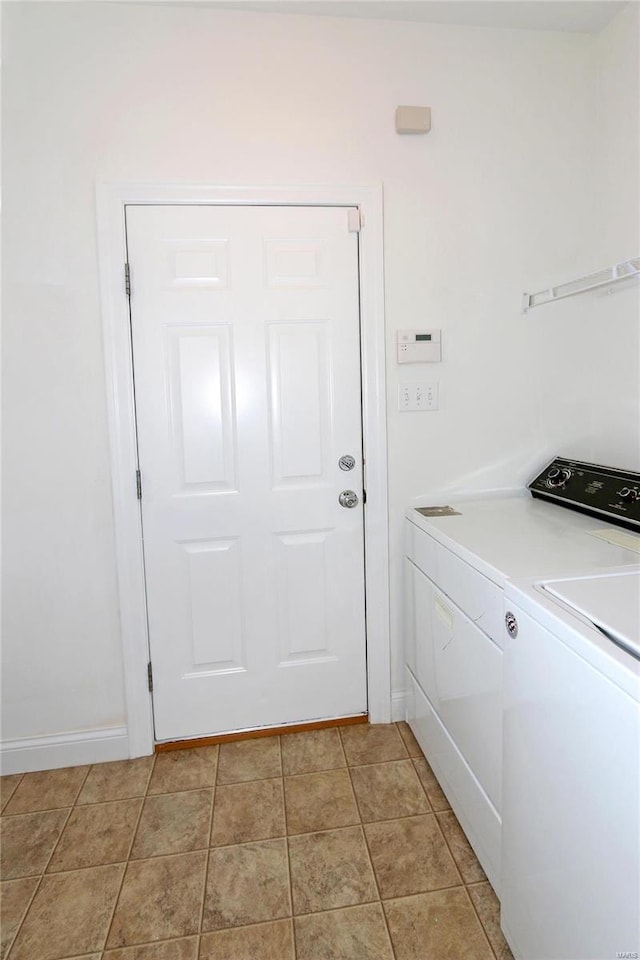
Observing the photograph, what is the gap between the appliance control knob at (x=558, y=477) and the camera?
195cm

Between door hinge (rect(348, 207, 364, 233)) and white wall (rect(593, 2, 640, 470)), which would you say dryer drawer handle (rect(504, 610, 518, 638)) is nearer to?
white wall (rect(593, 2, 640, 470))

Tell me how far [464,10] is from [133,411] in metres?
1.84

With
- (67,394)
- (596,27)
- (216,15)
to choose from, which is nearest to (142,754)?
(67,394)

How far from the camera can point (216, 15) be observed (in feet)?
5.83

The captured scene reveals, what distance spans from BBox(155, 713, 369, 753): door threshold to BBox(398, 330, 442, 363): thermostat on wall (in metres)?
1.45

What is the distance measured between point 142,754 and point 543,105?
9.60 ft

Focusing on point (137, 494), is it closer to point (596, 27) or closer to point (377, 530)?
point (377, 530)

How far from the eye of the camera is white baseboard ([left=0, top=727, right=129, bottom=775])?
1923 millimetres

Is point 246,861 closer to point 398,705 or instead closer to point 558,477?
point 398,705

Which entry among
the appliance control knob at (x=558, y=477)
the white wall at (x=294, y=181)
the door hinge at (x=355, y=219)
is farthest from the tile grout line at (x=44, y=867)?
the door hinge at (x=355, y=219)

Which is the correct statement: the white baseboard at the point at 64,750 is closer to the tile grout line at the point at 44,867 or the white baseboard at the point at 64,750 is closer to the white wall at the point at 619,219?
the tile grout line at the point at 44,867

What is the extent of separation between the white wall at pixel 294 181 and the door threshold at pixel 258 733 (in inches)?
9.4

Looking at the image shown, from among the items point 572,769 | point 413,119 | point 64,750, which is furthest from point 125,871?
point 413,119

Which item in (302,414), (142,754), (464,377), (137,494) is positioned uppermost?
(464,377)
